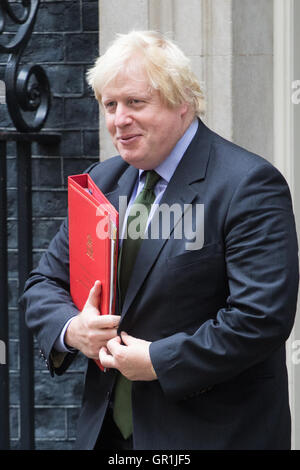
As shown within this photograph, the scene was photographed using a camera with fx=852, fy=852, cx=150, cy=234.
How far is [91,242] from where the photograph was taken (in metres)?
2.40

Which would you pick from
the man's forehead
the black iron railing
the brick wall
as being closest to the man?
the man's forehead

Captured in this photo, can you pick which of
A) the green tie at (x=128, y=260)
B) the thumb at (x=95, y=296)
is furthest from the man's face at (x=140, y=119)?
the thumb at (x=95, y=296)

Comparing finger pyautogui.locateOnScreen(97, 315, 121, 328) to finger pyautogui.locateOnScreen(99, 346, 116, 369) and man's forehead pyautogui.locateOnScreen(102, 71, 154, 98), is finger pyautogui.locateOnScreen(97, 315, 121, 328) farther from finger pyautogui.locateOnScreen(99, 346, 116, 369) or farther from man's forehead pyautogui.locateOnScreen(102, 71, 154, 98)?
man's forehead pyautogui.locateOnScreen(102, 71, 154, 98)

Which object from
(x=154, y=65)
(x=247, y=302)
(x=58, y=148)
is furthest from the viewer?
(x=58, y=148)

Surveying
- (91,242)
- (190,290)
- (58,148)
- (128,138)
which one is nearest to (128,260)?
(91,242)

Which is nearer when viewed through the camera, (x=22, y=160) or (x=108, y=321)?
(x=108, y=321)

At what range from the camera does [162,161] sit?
2473 mm

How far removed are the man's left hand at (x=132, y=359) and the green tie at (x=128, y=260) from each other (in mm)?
179

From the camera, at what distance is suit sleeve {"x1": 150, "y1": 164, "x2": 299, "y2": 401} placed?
7.35 ft

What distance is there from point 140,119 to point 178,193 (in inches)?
9.2

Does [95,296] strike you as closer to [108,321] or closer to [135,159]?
[108,321]

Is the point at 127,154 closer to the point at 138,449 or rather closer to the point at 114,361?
the point at 114,361

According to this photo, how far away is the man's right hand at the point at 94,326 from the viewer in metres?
2.38

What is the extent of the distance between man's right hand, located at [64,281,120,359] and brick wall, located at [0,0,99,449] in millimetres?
1608
